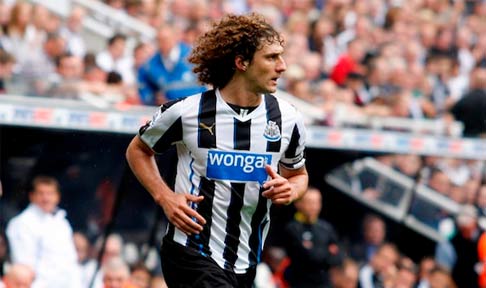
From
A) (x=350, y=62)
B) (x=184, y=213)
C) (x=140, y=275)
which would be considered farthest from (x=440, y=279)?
(x=184, y=213)

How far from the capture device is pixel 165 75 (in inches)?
447

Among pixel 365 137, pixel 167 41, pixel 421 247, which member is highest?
pixel 167 41

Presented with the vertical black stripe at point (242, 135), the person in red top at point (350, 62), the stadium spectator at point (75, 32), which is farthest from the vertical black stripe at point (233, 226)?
the person in red top at point (350, 62)

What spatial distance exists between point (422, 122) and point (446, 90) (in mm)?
3354

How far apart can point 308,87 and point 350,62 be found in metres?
1.70

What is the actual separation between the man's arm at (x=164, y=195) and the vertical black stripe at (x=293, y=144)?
2.07 feet

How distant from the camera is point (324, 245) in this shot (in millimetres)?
11430

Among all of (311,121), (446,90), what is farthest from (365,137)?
(446,90)

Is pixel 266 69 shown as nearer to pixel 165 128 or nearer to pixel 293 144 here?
pixel 293 144

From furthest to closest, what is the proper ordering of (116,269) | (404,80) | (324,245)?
1. (404,80)
2. (324,245)
3. (116,269)

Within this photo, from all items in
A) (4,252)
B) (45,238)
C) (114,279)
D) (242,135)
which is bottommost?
(114,279)

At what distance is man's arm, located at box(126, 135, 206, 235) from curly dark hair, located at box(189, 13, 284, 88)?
1.74ft

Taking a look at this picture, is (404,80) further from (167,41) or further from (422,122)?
(167,41)

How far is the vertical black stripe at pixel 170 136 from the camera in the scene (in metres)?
6.89
